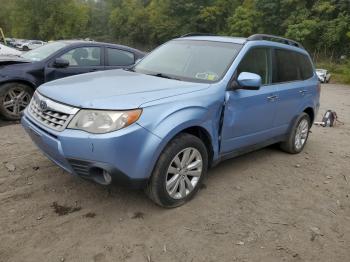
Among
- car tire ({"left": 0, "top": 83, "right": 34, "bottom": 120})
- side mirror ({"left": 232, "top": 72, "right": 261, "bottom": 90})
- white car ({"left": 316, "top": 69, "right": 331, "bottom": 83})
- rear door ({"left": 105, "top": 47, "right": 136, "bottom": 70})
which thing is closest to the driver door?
side mirror ({"left": 232, "top": 72, "right": 261, "bottom": 90})

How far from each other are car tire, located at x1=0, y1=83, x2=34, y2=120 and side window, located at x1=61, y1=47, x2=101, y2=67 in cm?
98

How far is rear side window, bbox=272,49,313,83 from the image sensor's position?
5.30 m

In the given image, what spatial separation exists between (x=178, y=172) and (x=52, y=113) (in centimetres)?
133

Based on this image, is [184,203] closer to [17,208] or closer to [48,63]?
[17,208]

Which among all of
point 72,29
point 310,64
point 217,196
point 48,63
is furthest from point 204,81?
point 72,29

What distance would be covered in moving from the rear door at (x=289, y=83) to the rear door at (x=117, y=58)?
3413mm

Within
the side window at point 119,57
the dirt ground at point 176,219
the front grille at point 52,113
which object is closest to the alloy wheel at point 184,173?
the dirt ground at point 176,219

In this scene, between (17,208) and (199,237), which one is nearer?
(199,237)

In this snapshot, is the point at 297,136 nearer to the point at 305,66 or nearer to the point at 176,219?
the point at 305,66

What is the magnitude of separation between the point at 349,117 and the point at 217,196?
7949 millimetres

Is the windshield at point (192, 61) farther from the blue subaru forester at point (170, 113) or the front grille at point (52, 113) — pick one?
the front grille at point (52, 113)

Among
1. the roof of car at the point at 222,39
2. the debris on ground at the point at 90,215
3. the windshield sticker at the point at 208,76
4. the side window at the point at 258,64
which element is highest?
the roof of car at the point at 222,39

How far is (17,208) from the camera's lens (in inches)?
148

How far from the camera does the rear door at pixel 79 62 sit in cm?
712
